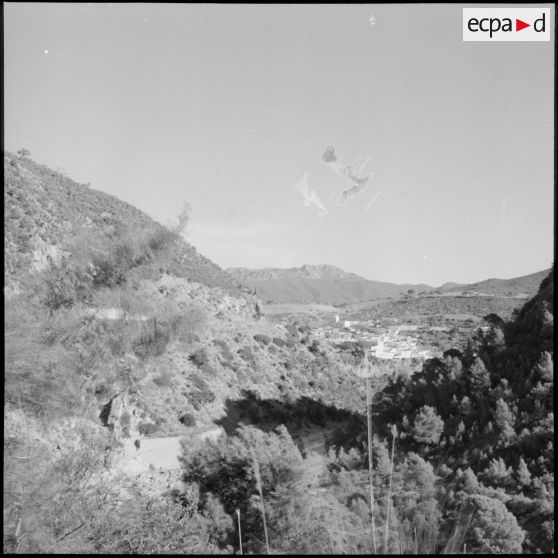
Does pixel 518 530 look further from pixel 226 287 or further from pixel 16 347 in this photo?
pixel 226 287

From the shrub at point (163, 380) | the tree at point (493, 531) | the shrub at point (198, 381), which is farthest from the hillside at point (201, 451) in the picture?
the shrub at point (198, 381)

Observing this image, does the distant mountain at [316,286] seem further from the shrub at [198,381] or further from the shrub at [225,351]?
the shrub at [198,381]

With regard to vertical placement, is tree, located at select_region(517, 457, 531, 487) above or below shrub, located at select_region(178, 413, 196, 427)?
above

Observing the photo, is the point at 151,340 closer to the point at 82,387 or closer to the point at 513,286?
the point at 82,387

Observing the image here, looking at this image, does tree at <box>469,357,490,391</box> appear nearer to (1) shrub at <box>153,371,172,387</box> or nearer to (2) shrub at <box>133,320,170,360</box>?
(2) shrub at <box>133,320,170,360</box>

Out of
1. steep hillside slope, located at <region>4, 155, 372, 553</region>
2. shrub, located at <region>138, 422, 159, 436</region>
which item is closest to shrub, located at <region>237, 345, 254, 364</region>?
shrub, located at <region>138, 422, 159, 436</region>

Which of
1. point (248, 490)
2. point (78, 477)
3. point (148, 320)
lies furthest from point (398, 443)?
point (78, 477)
